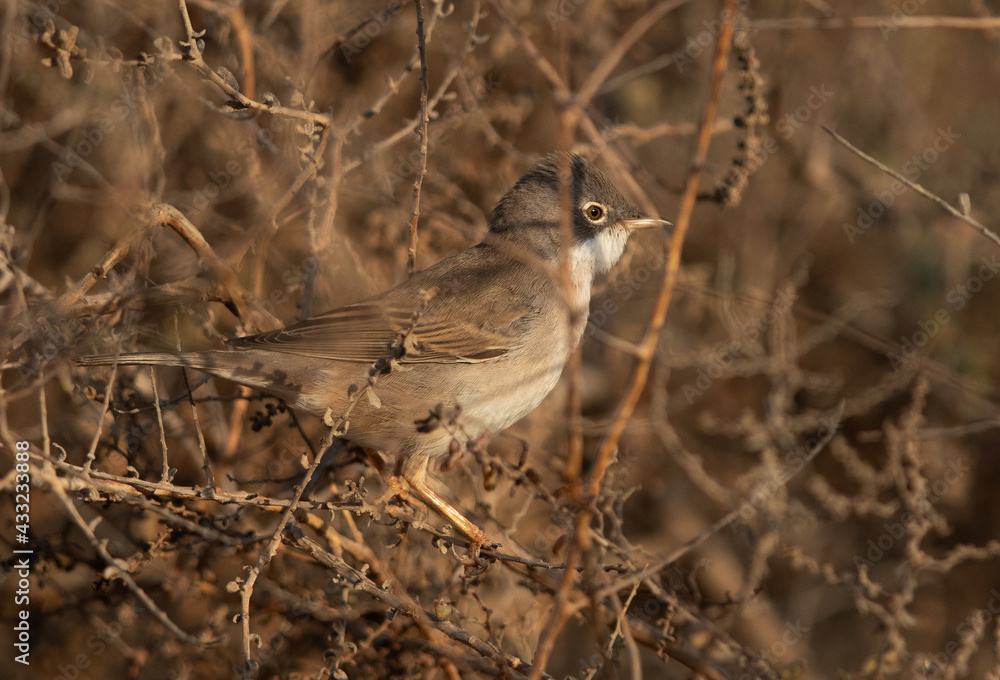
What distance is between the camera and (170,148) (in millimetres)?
4918

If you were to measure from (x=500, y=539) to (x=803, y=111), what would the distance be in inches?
148

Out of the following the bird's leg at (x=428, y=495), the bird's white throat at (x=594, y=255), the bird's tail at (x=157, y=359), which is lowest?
the bird's leg at (x=428, y=495)

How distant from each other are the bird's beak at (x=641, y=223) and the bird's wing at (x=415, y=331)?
659mm

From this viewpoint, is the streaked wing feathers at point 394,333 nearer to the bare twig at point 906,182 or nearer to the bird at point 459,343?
the bird at point 459,343

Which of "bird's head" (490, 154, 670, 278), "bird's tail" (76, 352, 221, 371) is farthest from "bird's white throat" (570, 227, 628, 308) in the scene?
"bird's tail" (76, 352, 221, 371)

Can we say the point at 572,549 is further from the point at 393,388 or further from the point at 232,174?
the point at 232,174

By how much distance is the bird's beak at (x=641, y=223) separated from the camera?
387 cm

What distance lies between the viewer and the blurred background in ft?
9.46

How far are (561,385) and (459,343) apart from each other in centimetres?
126

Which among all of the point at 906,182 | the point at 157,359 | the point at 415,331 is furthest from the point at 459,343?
the point at 906,182

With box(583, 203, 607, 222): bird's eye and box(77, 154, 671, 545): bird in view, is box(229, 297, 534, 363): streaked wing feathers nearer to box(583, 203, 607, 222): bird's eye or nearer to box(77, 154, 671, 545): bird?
box(77, 154, 671, 545): bird

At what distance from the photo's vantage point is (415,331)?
349 cm

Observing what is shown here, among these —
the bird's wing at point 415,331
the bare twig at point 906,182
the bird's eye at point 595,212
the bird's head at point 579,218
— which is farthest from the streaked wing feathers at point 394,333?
the bare twig at point 906,182

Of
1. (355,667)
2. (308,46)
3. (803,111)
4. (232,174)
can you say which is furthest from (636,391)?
(803,111)
